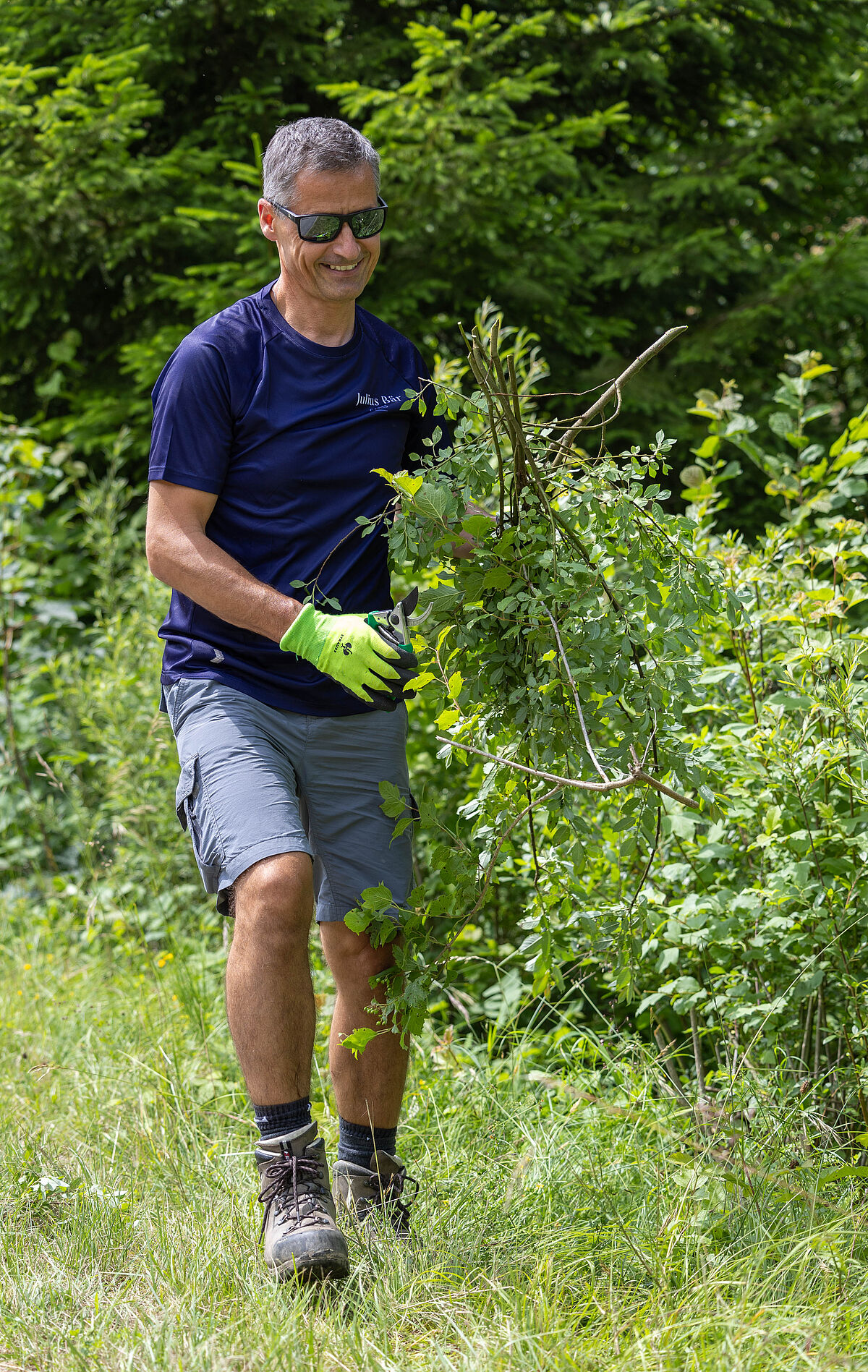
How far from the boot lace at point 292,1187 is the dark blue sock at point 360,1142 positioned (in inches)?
13.2

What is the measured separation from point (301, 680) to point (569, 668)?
0.57m

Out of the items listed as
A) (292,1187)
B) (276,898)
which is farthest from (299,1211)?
(276,898)

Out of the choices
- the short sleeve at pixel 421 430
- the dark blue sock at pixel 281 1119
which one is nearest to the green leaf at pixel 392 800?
the dark blue sock at pixel 281 1119

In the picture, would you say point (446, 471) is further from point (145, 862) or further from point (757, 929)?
point (145, 862)

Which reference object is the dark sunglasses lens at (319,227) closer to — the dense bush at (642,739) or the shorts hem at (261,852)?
the dense bush at (642,739)

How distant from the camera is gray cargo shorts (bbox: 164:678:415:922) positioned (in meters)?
2.15

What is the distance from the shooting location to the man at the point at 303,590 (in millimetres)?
2230

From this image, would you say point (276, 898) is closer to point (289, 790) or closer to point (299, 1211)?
point (289, 790)

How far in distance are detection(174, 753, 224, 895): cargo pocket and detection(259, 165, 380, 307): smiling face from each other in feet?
3.20

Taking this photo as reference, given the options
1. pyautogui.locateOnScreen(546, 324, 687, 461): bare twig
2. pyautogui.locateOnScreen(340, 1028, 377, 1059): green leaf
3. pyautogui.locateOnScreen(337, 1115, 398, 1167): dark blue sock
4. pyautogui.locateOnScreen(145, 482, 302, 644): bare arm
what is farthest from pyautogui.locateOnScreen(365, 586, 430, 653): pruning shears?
pyautogui.locateOnScreen(337, 1115, 398, 1167): dark blue sock

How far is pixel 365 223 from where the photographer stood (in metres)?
2.43

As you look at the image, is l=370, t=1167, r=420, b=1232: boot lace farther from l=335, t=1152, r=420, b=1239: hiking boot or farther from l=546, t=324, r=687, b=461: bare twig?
l=546, t=324, r=687, b=461: bare twig

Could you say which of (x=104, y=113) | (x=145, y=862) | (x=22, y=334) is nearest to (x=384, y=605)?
(x=145, y=862)

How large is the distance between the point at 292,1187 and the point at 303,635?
946 millimetres
